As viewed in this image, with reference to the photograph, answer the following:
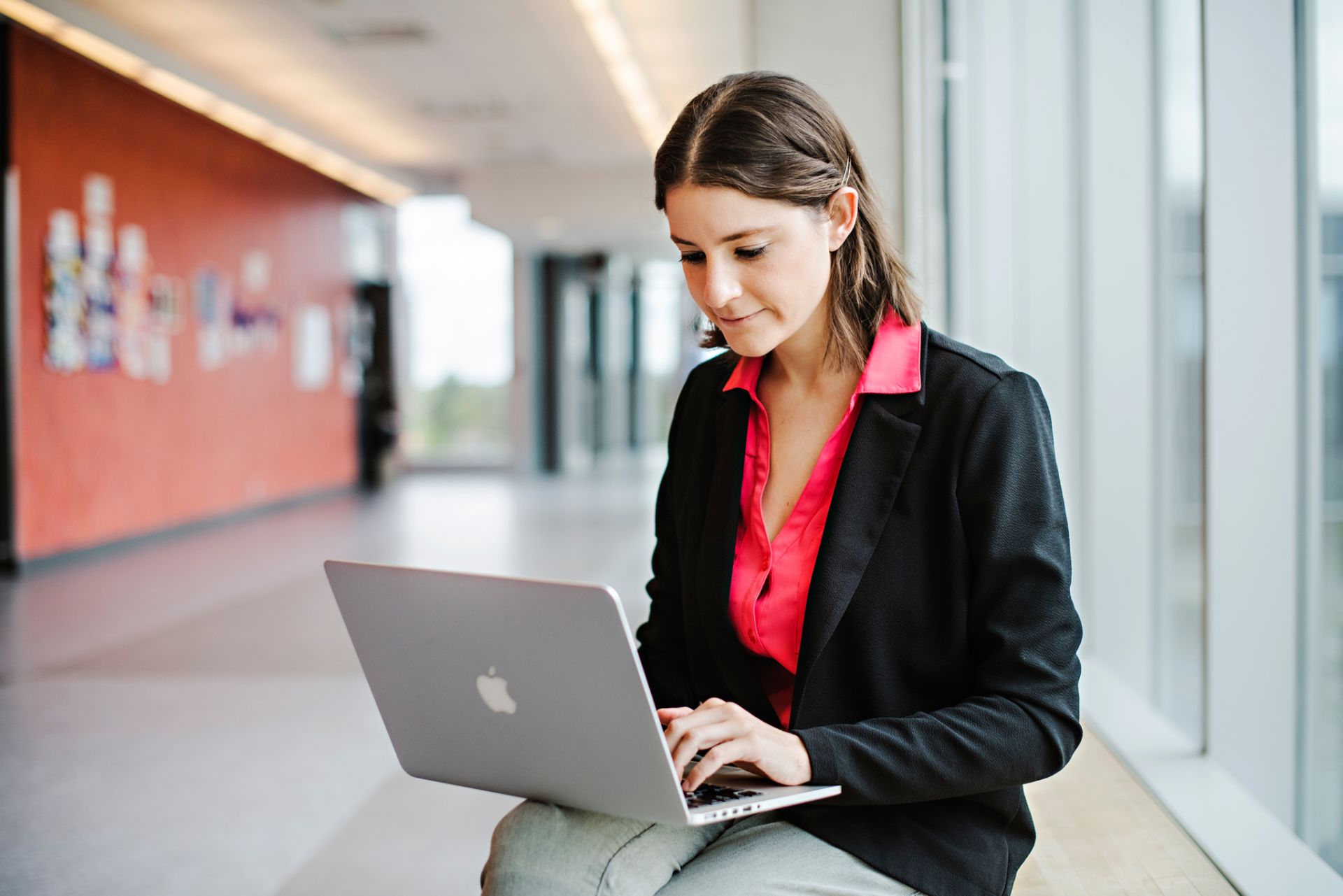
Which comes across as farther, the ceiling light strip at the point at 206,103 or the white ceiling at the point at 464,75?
the white ceiling at the point at 464,75

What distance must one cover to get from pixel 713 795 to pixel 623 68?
6557 millimetres

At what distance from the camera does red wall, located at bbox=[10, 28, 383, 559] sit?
19.8ft

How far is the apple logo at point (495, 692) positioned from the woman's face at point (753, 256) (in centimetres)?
48

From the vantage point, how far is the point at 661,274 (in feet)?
50.8

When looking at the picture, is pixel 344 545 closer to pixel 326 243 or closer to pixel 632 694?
pixel 326 243

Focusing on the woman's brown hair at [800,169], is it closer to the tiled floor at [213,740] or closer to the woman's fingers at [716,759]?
the woman's fingers at [716,759]

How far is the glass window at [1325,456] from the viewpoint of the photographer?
1.82 metres

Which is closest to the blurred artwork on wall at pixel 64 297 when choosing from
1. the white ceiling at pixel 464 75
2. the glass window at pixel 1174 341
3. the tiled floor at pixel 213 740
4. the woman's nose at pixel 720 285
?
the white ceiling at pixel 464 75

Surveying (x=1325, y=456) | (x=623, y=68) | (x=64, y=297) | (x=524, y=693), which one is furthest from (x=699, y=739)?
(x=623, y=68)

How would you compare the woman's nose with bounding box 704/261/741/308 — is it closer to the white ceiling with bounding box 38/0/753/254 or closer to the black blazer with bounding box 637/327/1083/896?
the black blazer with bounding box 637/327/1083/896

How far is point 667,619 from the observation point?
4.87ft

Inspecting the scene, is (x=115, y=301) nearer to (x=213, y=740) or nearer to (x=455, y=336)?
(x=213, y=740)

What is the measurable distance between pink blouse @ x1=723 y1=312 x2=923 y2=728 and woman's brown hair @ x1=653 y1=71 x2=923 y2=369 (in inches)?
1.5

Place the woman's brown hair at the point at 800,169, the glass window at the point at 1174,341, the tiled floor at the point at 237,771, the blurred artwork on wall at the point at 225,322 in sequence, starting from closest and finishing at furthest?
the woman's brown hair at the point at 800,169, the tiled floor at the point at 237,771, the glass window at the point at 1174,341, the blurred artwork on wall at the point at 225,322
